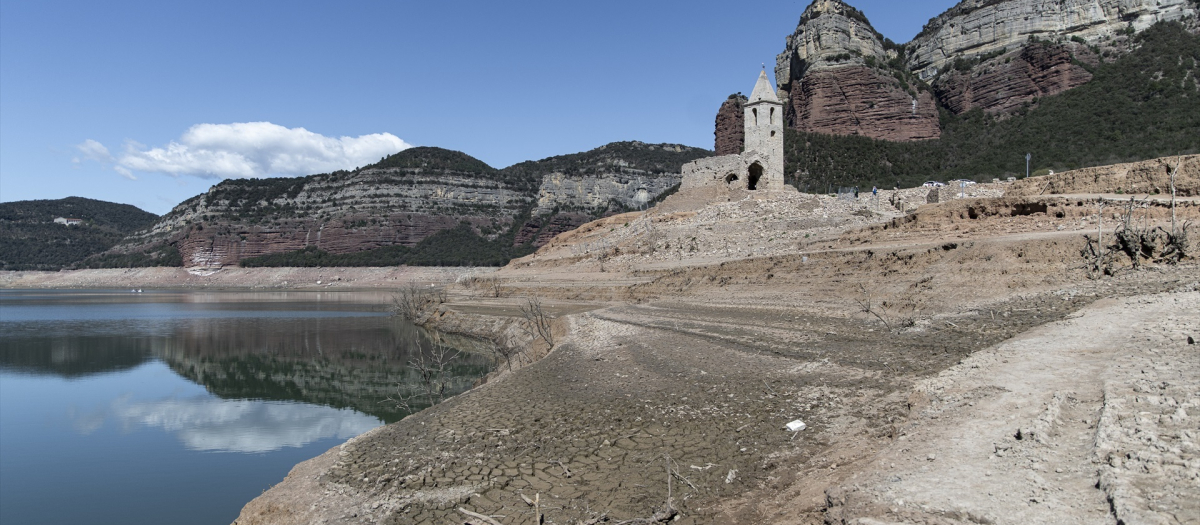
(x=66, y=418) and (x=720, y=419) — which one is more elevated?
(x=720, y=419)

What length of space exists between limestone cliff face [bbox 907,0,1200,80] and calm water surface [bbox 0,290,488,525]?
235 ft

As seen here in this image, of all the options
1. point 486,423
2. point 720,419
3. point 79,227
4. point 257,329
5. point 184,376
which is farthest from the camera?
point 79,227

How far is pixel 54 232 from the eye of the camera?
421 feet

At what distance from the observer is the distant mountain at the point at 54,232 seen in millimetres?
116250

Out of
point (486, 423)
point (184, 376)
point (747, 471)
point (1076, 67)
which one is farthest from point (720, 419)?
point (1076, 67)

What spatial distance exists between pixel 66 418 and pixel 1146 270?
78.9 feet

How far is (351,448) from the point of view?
26.8ft

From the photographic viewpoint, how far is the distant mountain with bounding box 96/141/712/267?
101 metres

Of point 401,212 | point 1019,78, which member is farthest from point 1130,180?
point 401,212

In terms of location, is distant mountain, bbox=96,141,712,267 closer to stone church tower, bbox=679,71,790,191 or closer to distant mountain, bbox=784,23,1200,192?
distant mountain, bbox=784,23,1200,192

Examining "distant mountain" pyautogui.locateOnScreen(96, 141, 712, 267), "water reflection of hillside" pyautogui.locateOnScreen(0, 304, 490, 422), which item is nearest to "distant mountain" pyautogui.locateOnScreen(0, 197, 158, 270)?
"distant mountain" pyautogui.locateOnScreen(96, 141, 712, 267)

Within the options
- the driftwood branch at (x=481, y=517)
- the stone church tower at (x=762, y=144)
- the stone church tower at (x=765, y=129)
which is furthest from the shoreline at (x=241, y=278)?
the driftwood branch at (x=481, y=517)

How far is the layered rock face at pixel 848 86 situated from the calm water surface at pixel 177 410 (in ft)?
186

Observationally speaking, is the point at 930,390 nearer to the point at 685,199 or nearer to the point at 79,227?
the point at 685,199
